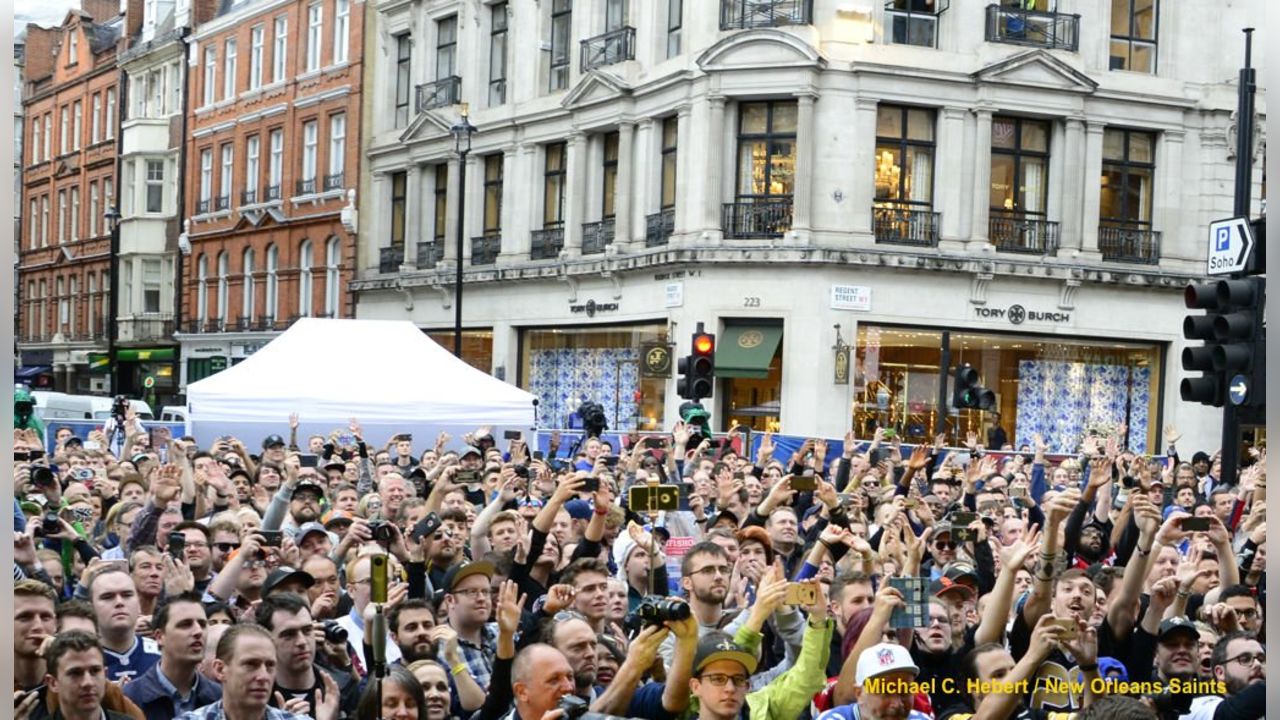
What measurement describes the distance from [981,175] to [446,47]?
52.1 ft

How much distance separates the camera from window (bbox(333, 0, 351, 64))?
45.2 m

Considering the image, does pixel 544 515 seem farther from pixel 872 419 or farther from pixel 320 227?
pixel 320 227

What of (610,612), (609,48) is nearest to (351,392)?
(609,48)

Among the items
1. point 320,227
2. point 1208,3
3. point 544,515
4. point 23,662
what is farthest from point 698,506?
point 320,227

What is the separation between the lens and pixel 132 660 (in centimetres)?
754

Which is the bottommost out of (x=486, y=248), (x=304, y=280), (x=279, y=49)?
(x=304, y=280)

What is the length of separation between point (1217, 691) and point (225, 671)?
13.6ft

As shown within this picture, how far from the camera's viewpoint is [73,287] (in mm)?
51031

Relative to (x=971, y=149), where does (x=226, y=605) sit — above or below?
below

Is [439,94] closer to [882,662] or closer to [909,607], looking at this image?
[909,607]

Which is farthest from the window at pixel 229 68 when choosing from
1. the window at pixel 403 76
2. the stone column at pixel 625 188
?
the stone column at pixel 625 188

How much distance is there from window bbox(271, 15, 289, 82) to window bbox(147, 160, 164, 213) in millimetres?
7026

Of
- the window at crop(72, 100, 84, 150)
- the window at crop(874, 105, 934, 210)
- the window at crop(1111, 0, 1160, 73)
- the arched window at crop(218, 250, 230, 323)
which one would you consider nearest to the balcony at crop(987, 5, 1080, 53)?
the window at crop(1111, 0, 1160, 73)

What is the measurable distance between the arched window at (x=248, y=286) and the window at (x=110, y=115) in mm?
6848
